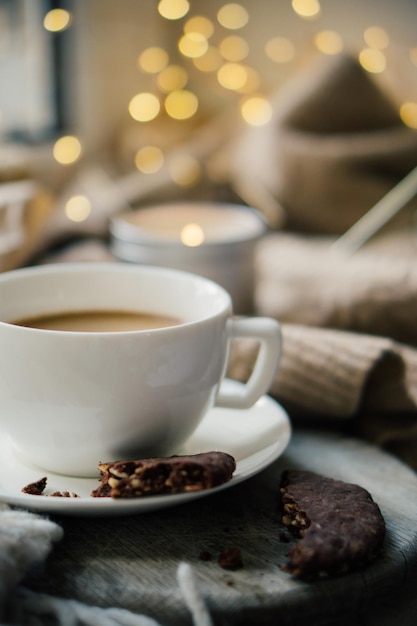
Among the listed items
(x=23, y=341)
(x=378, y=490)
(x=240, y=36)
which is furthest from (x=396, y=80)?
(x=23, y=341)

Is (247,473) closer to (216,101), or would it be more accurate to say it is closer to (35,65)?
(35,65)

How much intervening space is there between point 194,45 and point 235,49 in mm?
104

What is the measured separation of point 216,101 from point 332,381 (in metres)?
1.26

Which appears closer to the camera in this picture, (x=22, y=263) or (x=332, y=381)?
(x=332, y=381)

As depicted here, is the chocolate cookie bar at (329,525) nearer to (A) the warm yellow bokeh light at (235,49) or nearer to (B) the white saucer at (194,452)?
(B) the white saucer at (194,452)

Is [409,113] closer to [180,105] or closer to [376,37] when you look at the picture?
[376,37]

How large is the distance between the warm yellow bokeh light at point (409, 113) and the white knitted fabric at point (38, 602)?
1094 millimetres

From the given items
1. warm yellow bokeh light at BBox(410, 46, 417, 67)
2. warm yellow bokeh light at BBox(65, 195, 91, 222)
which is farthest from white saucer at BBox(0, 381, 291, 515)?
warm yellow bokeh light at BBox(410, 46, 417, 67)

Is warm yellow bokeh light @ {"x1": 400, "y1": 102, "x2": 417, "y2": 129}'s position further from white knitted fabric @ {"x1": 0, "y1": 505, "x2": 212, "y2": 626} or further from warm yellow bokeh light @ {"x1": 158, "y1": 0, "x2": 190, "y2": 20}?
white knitted fabric @ {"x1": 0, "y1": 505, "x2": 212, "y2": 626}

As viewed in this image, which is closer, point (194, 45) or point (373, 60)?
point (373, 60)

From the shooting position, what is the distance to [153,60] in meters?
1.99

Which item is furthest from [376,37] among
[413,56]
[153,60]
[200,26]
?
[153,60]

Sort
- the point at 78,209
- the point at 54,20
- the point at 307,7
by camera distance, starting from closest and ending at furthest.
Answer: the point at 78,209, the point at 54,20, the point at 307,7

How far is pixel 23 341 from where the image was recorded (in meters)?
0.67
